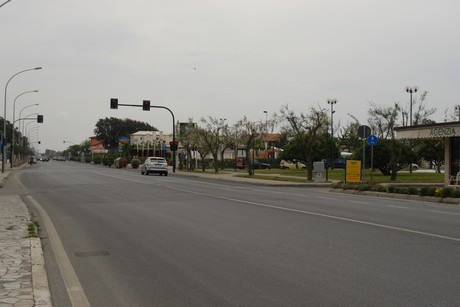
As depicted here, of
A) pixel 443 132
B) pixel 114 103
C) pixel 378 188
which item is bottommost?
pixel 378 188

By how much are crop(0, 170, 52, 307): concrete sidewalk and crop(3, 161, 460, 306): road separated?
7.6 inches

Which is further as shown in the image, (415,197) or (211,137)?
(211,137)

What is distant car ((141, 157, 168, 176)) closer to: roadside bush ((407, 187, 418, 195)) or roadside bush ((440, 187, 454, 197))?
roadside bush ((407, 187, 418, 195))

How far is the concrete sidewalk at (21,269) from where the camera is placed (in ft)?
18.0

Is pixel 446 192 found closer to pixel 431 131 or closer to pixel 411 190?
pixel 411 190

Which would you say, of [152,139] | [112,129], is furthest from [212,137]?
[112,129]

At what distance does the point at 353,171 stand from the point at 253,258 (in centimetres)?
2159

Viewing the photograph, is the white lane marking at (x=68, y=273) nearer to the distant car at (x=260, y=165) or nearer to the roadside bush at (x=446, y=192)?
the roadside bush at (x=446, y=192)

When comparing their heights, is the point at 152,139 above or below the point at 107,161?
above

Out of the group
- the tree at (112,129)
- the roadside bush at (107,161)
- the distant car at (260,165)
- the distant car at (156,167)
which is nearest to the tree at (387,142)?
the distant car at (156,167)

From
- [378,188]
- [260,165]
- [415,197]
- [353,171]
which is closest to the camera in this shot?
[415,197]

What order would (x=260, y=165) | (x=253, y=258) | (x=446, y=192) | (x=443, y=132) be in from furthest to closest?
(x=260, y=165)
(x=443, y=132)
(x=446, y=192)
(x=253, y=258)

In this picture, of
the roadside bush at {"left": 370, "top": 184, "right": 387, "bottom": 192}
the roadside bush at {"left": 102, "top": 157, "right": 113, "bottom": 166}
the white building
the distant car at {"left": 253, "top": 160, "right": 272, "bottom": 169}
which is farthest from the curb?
the white building

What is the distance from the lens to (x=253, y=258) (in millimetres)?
7750
